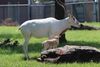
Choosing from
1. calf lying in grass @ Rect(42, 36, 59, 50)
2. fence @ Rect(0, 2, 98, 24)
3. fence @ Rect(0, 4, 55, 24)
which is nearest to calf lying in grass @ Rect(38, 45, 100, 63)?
calf lying in grass @ Rect(42, 36, 59, 50)

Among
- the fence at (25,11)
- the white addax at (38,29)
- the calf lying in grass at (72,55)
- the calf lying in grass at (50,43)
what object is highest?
the white addax at (38,29)

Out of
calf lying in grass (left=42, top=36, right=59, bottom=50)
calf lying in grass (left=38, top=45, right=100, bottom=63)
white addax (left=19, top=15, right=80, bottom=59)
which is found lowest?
calf lying in grass (left=38, top=45, right=100, bottom=63)

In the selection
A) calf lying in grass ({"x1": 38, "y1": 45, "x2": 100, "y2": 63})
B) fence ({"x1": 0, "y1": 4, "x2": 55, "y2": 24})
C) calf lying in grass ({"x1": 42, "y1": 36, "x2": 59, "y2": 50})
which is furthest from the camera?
fence ({"x1": 0, "y1": 4, "x2": 55, "y2": 24})

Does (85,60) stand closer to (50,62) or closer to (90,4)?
(50,62)

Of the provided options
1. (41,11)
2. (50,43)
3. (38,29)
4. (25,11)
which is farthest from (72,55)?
(25,11)

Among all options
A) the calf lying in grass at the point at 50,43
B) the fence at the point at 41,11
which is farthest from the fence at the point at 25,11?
the calf lying in grass at the point at 50,43

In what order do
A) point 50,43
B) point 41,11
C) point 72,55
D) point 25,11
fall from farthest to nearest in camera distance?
point 25,11
point 41,11
point 50,43
point 72,55

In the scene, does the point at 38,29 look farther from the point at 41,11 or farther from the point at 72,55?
the point at 41,11

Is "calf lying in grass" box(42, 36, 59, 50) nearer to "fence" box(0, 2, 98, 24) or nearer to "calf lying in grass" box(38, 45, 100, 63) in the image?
"calf lying in grass" box(38, 45, 100, 63)

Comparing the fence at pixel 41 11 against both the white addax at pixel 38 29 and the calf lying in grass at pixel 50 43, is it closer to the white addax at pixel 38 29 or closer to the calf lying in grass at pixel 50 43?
the white addax at pixel 38 29

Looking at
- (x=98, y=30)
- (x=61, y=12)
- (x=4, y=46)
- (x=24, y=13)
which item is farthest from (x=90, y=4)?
(x=4, y=46)

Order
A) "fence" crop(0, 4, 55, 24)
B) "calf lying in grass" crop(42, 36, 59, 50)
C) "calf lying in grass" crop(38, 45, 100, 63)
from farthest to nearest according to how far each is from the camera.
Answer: "fence" crop(0, 4, 55, 24), "calf lying in grass" crop(42, 36, 59, 50), "calf lying in grass" crop(38, 45, 100, 63)

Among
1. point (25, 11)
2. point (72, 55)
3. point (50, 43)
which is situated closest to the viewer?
point (72, 55)

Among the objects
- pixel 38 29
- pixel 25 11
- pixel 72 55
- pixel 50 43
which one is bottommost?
pixel 25 11
